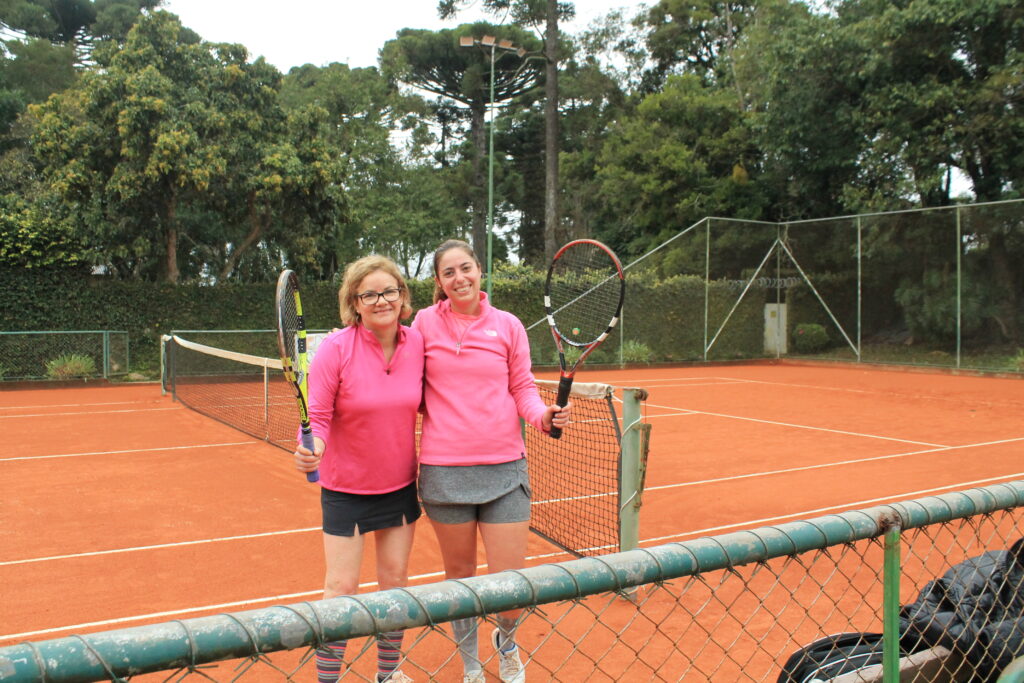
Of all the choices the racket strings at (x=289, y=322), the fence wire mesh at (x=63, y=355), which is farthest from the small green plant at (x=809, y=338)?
the racket strings at (x=289, y=322)

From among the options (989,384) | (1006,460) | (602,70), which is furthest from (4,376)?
(602,70)

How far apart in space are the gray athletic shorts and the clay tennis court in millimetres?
1819

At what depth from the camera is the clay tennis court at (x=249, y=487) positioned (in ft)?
14.7

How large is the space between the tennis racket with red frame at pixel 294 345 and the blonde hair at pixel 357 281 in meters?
0.15

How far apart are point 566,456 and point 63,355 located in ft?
41.9

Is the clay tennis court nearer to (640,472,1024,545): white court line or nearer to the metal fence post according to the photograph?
(640,472,1024,545): white court line

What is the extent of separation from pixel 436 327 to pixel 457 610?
1671 millimetres

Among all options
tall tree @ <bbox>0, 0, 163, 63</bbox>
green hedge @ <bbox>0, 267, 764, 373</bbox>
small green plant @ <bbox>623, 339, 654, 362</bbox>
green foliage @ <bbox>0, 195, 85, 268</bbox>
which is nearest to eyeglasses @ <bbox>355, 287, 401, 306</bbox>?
green hedge @ <bbox>0, 267, 764, 373</bbox>

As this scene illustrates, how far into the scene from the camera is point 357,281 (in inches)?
108

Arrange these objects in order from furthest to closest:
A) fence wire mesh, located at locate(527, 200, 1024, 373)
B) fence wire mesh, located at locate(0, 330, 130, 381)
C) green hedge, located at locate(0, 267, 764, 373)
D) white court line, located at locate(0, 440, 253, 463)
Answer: fence wire mesh, located at locate(527, 200, 1024, 373) → green hedge, located at locate(0, 267, 764, 373) → fence wire mesh, located at locate(0, 330, 130, 381) → white court line, located at locate(0, 440, 253, 463)

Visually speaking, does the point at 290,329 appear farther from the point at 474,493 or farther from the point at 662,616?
the point at 662,616

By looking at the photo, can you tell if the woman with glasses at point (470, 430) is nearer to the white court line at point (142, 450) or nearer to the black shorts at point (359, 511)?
the black shorts at point (359, 511)

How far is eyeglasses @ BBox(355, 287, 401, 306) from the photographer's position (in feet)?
8.89

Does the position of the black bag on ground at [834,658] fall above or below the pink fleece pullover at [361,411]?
below
